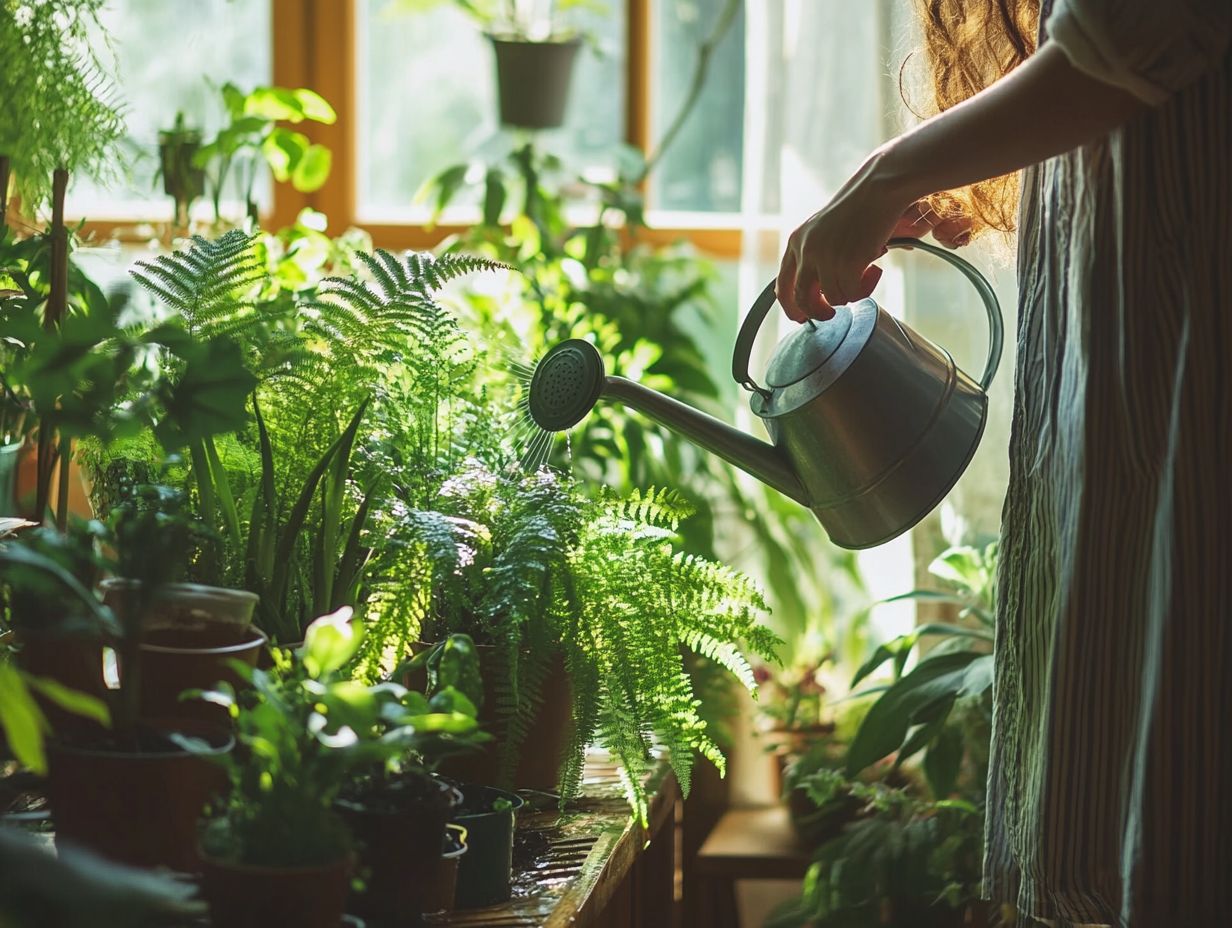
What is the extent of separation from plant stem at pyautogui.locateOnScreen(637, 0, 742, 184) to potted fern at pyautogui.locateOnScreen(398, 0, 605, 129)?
18cm

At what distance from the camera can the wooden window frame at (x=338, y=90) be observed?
258 centimetres

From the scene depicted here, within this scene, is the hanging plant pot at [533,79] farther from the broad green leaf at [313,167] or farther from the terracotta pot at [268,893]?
the terracotta pot at [268,893]

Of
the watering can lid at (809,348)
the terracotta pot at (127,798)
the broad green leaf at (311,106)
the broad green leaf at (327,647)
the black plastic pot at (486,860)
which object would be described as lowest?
the black plastic pot at (486,860)

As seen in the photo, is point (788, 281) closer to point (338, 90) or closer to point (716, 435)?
point (716, 435)

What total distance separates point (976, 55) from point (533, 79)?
4.38 feet

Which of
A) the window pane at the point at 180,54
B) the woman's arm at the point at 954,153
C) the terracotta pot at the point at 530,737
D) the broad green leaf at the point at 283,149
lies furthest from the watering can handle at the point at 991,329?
the window pane at the point at 180,54

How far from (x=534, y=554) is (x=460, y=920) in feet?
0.90

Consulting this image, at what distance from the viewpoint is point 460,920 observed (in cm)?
91

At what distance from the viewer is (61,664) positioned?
89 cm

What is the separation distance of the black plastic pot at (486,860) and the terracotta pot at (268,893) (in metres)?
0.22

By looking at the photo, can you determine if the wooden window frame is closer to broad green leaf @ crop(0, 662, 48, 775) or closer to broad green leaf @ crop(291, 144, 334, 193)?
broad green leaf @ crop(291, 144, 334, 193)

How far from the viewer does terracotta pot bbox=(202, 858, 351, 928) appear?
2.33 feet

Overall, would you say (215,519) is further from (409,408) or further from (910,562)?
(910,562)

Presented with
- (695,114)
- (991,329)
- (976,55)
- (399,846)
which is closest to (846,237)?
(991,329)
